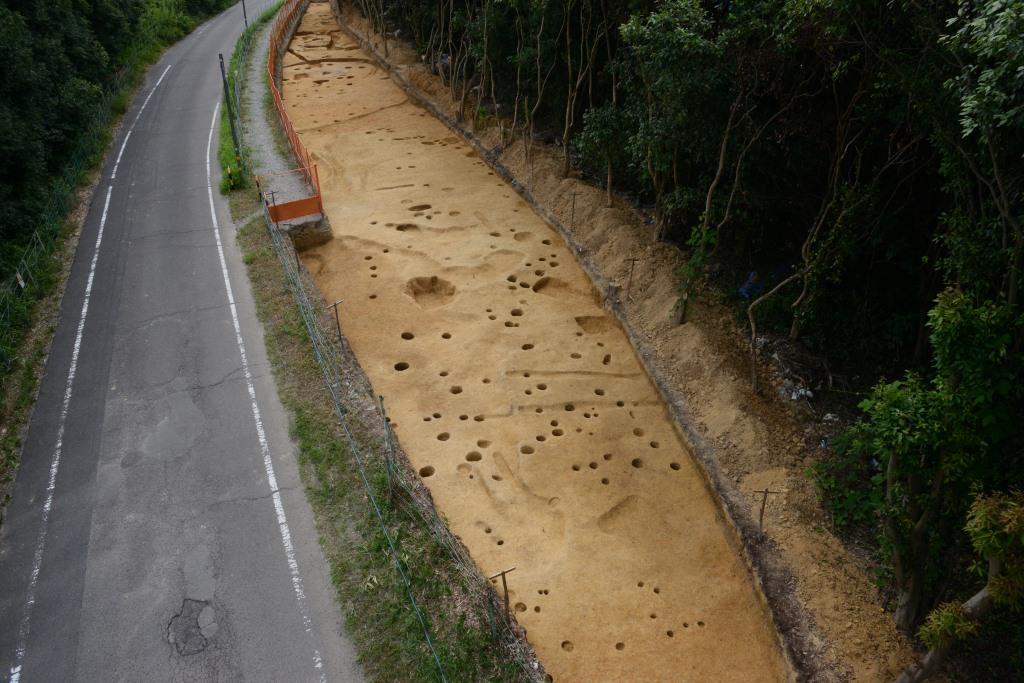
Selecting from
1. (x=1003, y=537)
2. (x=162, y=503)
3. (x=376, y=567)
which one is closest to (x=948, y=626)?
(x=1003, y=537)

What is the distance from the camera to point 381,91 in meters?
36.6

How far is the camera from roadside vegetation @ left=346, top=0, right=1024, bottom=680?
358 inches

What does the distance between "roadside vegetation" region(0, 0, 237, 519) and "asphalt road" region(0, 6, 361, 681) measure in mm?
582

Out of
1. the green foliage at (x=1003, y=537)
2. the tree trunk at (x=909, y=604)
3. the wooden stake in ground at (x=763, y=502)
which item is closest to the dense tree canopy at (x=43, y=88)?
the wooden stake in ground at (x=763, y=502)

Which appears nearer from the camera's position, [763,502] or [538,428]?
[763,502]

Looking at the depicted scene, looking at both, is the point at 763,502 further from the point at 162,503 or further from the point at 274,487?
the point at 162,503

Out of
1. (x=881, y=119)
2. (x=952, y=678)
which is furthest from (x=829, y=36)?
(x=952, y=678)

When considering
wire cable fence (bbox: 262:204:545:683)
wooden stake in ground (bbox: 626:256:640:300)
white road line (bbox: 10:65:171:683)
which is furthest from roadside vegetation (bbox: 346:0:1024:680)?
white road line (bbox: 10:65:171:683)

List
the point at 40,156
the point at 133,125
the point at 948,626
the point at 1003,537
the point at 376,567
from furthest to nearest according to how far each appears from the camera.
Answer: the point at 133,125
the point at 40,156
the point at 376,567
the point at 948,626
the point at 1003,537

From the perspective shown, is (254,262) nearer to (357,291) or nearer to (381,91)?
(357,291)

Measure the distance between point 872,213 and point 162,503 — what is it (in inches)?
592

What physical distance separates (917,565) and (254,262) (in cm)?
1884

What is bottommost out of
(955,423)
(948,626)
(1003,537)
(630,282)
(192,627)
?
(192,627)

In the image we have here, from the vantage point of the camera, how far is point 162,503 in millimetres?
14406
